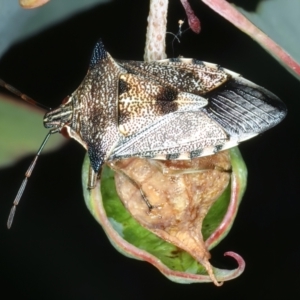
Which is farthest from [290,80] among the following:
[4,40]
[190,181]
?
[4,40]

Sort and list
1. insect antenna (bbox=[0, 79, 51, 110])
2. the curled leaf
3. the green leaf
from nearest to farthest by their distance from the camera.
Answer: the curled leaf < insect antenna (bbox=[0, 79, 51, 110]) < the green leaf

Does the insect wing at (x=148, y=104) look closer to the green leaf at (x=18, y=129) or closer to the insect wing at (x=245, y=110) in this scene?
the insect wing at (x=245, y=110)

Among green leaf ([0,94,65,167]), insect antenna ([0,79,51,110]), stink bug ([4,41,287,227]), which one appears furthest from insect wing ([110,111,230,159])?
green leaf ([0,94,65,167])

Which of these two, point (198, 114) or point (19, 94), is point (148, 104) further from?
point (19, 94)

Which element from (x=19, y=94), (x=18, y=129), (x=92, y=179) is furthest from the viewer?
(x=18, y=129)

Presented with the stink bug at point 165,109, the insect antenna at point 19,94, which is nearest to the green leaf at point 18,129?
the insect antenna at point 19,94

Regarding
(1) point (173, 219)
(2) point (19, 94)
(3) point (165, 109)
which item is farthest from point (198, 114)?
(2) point (19, 94)

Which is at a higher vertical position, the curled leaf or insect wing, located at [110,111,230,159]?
insect wing, located at [110,111,230,159]

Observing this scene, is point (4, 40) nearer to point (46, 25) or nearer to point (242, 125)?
point (46, 25)

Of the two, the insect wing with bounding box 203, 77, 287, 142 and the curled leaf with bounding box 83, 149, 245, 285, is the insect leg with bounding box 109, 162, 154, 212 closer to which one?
the curled leaf with bounding box 83, 149, 245, 285
